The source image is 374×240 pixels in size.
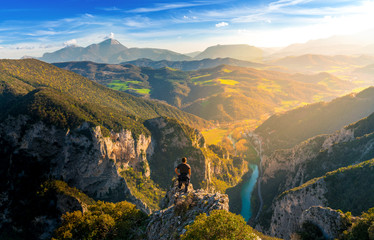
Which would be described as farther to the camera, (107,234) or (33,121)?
(33,121)

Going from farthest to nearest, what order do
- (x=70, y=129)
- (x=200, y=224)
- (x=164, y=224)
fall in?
(x=70, y=129) → (x=164, y=224) → (x=200, y=224)

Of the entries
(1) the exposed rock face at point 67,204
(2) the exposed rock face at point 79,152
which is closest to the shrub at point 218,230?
(1) the exposed rock face at point 67,204

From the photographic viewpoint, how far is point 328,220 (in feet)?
156

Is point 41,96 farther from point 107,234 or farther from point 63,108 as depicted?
point 107,234

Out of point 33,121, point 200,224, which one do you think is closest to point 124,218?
point 200,224

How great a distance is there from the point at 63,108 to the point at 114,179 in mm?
57209

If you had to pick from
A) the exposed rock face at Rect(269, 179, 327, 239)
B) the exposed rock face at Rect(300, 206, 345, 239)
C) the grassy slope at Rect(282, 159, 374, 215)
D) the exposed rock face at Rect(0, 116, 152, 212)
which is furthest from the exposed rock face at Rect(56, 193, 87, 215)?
the grassy slope at Rect(282, 159, 374, 215)

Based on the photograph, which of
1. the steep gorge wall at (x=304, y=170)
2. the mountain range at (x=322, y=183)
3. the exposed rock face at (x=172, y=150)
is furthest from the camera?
the exposed rock face at (x=172, y=150)

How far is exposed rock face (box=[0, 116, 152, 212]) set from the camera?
112 metres

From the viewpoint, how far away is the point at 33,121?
115 metres

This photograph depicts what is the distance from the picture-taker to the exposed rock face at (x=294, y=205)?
74.4 metres

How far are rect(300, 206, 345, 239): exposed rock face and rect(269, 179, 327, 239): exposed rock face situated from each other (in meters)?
22.7

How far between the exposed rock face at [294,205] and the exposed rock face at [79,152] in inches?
3250

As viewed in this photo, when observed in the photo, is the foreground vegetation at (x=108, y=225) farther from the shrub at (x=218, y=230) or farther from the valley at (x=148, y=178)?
the shrub at (x=218, y=230)
